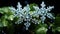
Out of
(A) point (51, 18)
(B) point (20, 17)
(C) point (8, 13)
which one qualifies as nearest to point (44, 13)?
(A) point (51, 18)

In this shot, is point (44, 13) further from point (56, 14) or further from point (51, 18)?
point (56, 14)

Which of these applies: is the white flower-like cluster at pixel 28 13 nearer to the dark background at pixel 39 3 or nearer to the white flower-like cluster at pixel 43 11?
→ the white flower-like cluster at pixel 43 11

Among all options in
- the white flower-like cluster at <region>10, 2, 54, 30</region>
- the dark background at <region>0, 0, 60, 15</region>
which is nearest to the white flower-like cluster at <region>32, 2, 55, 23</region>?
the white flower-like cluster at <region>10, 2, 54, 30</region>

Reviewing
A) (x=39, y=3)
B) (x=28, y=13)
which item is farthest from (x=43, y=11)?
(x=39, y=3)

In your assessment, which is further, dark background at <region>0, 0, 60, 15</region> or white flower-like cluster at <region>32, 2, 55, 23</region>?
dark background at <region>0, 0, 60, 15</region>

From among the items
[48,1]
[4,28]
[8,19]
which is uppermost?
[48,1]

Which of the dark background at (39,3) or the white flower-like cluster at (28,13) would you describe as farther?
the dark background at (39,3)

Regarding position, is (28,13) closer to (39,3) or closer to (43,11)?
(43,11)

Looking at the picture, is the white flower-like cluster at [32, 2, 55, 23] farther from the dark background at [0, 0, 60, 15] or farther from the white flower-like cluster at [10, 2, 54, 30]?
the dark background at [0, 0, 60, 15]

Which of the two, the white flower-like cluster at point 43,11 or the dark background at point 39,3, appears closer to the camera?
the white flower-like cluster at point 43,11

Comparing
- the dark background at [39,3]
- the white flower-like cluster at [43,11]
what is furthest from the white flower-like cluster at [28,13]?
the dark background at [39,3]

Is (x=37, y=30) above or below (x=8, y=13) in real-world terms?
below
